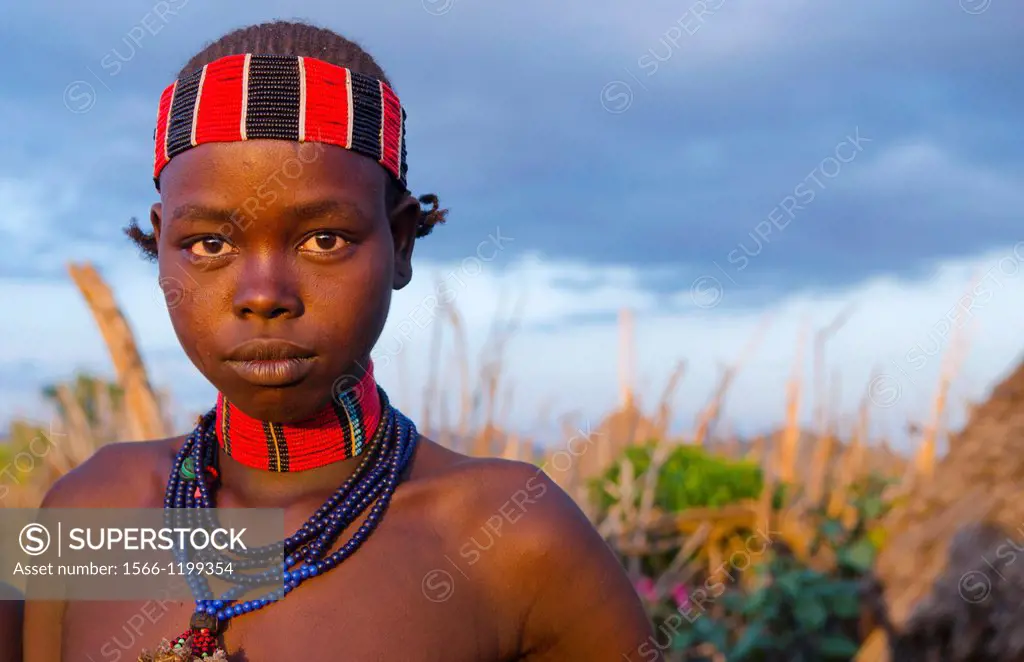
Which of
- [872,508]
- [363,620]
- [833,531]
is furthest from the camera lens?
[872,508]

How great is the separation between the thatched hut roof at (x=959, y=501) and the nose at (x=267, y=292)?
3.98 m

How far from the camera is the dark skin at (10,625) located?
2.52m

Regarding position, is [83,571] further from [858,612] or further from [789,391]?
[789,391]

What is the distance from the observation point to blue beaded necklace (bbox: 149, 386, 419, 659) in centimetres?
219

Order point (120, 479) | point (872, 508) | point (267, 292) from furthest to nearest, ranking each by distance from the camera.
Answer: point (872, 508), point (120, 479), point (267, 292)

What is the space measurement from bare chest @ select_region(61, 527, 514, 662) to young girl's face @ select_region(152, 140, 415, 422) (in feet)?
1.24

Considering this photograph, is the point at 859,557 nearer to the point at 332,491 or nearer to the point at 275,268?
A: the point at 332,491

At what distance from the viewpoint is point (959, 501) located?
5.24m

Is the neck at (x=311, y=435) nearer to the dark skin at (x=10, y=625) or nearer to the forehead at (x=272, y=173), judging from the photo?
the forehead at (x=272, y=173)

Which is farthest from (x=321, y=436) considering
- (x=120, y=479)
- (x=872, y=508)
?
(x=872, y=508)

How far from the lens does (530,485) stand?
2.44 metres

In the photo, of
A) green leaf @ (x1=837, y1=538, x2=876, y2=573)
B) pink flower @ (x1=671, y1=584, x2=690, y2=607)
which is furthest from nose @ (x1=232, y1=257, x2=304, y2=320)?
green leaf @ (x1=837, y1=538, x2=876, y2=573)

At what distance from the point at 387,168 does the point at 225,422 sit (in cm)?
70

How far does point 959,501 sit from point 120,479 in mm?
4157
